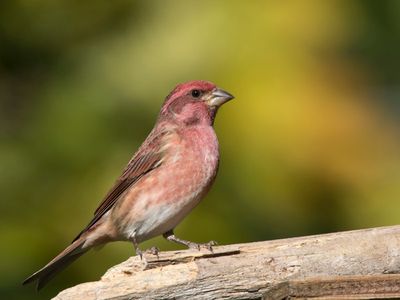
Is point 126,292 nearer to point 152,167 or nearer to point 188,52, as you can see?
point 152,167

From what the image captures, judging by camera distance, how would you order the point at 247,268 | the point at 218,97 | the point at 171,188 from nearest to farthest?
1. the point at 247,268
2. the point at 171,188
3. the point at 218,97

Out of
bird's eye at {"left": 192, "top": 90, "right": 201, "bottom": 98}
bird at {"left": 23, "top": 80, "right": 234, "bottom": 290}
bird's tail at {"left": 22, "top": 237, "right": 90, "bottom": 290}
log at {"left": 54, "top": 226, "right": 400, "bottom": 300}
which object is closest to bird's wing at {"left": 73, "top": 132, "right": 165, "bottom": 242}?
bird at {"left": 23, "top": 80, "right": 234, "bottom": 290}

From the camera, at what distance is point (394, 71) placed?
8945mm

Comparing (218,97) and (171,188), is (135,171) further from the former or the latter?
(218,97)

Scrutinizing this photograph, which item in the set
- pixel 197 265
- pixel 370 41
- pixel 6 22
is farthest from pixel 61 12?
pixel 197 265

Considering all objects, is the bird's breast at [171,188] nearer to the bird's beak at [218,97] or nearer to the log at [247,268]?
the bird's beak at [218,97]

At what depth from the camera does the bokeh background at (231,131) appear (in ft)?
23.2

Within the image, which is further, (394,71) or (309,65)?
(394,71)

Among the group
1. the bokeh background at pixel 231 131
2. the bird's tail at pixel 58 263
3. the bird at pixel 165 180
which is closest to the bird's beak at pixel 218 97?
the bird at pixel 165 180

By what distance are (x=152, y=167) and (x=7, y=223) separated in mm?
1082

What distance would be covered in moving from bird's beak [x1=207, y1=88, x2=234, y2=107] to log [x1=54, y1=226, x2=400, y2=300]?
1.80 m

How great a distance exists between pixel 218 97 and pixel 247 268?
2.14 m

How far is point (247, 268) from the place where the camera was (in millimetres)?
5051

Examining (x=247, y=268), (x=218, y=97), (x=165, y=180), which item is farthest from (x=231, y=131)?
(x=247, y=268)
